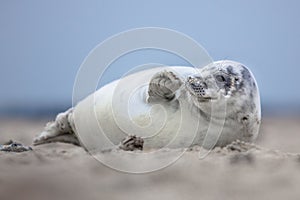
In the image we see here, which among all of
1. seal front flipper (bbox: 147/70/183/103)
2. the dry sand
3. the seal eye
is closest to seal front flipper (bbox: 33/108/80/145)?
seal front flipper (bbox: 147/70/183/103)

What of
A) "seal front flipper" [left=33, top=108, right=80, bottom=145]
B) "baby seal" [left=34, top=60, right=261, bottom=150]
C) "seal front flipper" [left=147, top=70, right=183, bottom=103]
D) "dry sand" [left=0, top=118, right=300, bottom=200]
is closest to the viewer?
"dry sand" [left=0, top=118, right=300, bottom=200]

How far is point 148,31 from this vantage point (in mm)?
3541

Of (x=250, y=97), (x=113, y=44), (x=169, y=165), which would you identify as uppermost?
(x=113, y=44)

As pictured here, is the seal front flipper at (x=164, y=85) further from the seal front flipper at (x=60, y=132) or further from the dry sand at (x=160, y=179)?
the seal front flipper at (x=60, y=132)

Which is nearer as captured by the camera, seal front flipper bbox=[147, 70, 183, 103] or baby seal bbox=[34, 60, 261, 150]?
baby seal bbox=[34, 60, 261, 150]

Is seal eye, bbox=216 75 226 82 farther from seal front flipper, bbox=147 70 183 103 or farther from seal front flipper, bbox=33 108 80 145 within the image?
seal front flipper, bbox=33 108 80 145

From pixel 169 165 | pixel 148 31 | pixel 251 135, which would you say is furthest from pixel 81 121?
pixel 169 165

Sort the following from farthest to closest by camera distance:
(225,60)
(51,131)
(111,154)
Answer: (51,131), (225,60), (111,154)

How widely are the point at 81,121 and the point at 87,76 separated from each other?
708mm

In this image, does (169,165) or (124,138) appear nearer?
(169,165)

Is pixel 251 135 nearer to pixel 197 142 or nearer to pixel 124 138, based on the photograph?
pixel 197 142

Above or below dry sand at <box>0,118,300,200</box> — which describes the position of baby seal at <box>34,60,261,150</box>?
above

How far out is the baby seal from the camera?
11.2 feet

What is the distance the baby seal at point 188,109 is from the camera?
3.40 m
